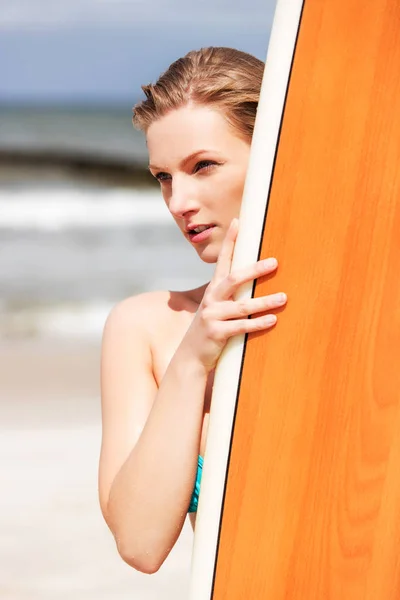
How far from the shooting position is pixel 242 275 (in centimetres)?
164

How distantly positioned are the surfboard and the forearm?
51 millimetres

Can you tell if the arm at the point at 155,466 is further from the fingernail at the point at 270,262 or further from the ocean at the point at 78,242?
the ocean at the point at 78,242

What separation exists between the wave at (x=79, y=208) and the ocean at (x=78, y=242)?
0.02 m

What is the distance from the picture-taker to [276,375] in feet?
5.38

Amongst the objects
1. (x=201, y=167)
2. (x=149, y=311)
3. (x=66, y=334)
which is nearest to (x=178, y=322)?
(x=149, y=311)

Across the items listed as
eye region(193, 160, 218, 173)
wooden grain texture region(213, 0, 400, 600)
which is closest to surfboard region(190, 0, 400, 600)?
wooden grain texture region(213, 0, 400, 600)

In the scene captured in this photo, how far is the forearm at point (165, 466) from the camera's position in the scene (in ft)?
5.62

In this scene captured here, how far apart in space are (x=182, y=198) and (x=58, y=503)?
135 inches

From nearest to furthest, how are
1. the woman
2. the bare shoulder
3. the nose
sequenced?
1. the woman
2. the nose
3. the bare shoulder

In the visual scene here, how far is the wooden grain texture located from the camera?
1.58 meters

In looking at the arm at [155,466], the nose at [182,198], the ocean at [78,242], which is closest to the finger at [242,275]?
the arm at [155,466]

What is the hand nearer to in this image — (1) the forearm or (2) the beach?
(1) the forearm

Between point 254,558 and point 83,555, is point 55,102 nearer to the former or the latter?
point 83,555

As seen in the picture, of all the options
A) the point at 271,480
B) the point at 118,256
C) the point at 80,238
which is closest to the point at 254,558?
the point at 271,480
